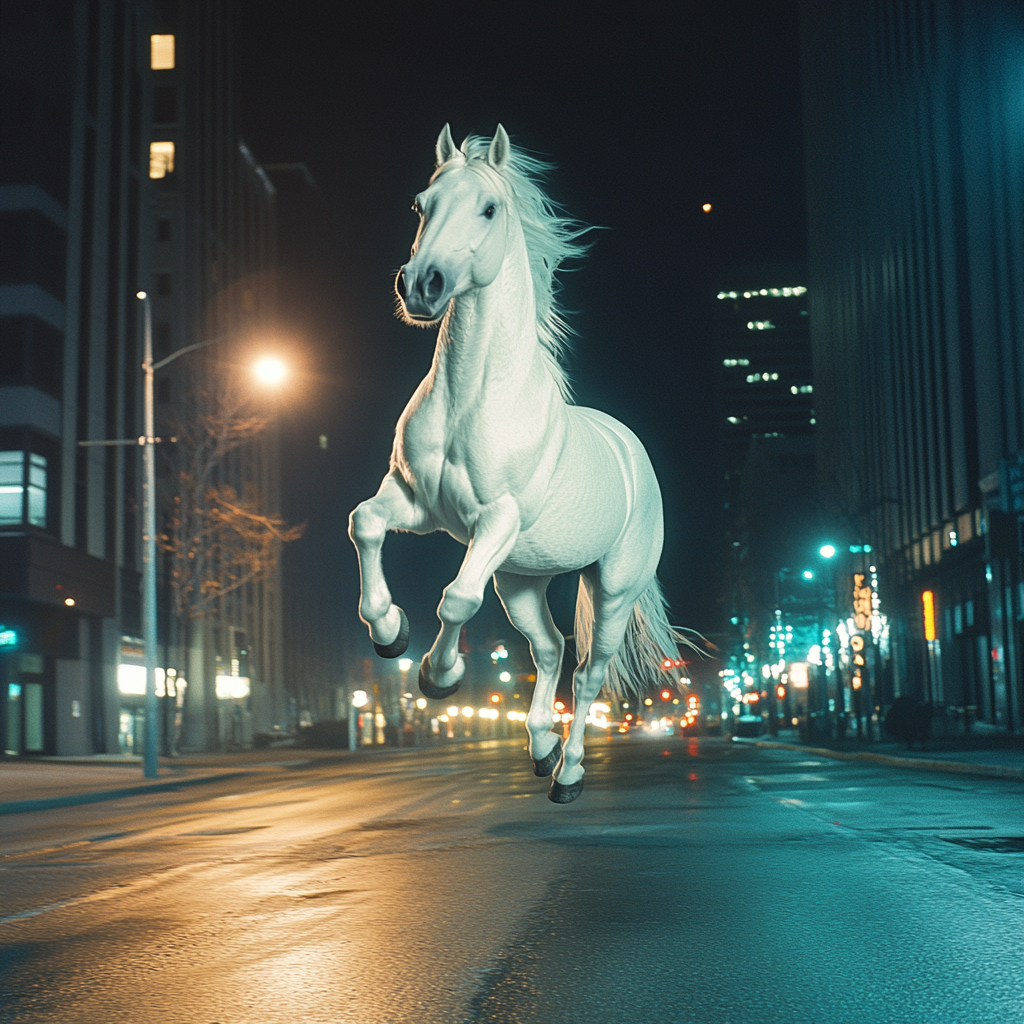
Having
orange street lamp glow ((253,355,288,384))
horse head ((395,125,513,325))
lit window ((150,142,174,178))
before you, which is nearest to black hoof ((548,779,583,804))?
horse head ((395,125,513,325))

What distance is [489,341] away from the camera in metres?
2.47

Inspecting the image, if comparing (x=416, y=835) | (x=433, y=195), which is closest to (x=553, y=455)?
(x=433, y=195)

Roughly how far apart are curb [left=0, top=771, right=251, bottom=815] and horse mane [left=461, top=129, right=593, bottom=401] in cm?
2296

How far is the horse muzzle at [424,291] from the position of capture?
219cm

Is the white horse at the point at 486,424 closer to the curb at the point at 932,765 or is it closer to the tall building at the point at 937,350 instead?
the curb at the point at 932,765

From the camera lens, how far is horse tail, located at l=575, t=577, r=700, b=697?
3160mm

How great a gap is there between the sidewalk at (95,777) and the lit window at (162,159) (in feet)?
128

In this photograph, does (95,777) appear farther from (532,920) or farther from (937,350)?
(937,350)

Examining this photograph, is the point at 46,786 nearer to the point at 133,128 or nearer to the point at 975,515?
the point at 133,128

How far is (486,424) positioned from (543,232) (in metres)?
0.51

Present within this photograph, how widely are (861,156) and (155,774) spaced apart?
6663 cm

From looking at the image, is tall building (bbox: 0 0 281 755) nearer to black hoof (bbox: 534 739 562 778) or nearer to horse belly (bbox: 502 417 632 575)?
black hoof (bbox: 534 739 562 778)

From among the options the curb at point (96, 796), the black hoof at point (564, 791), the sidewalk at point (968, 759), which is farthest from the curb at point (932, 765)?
the black hoof at point (564, 791)

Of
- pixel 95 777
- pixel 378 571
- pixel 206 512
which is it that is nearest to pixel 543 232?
pixel 378 571
